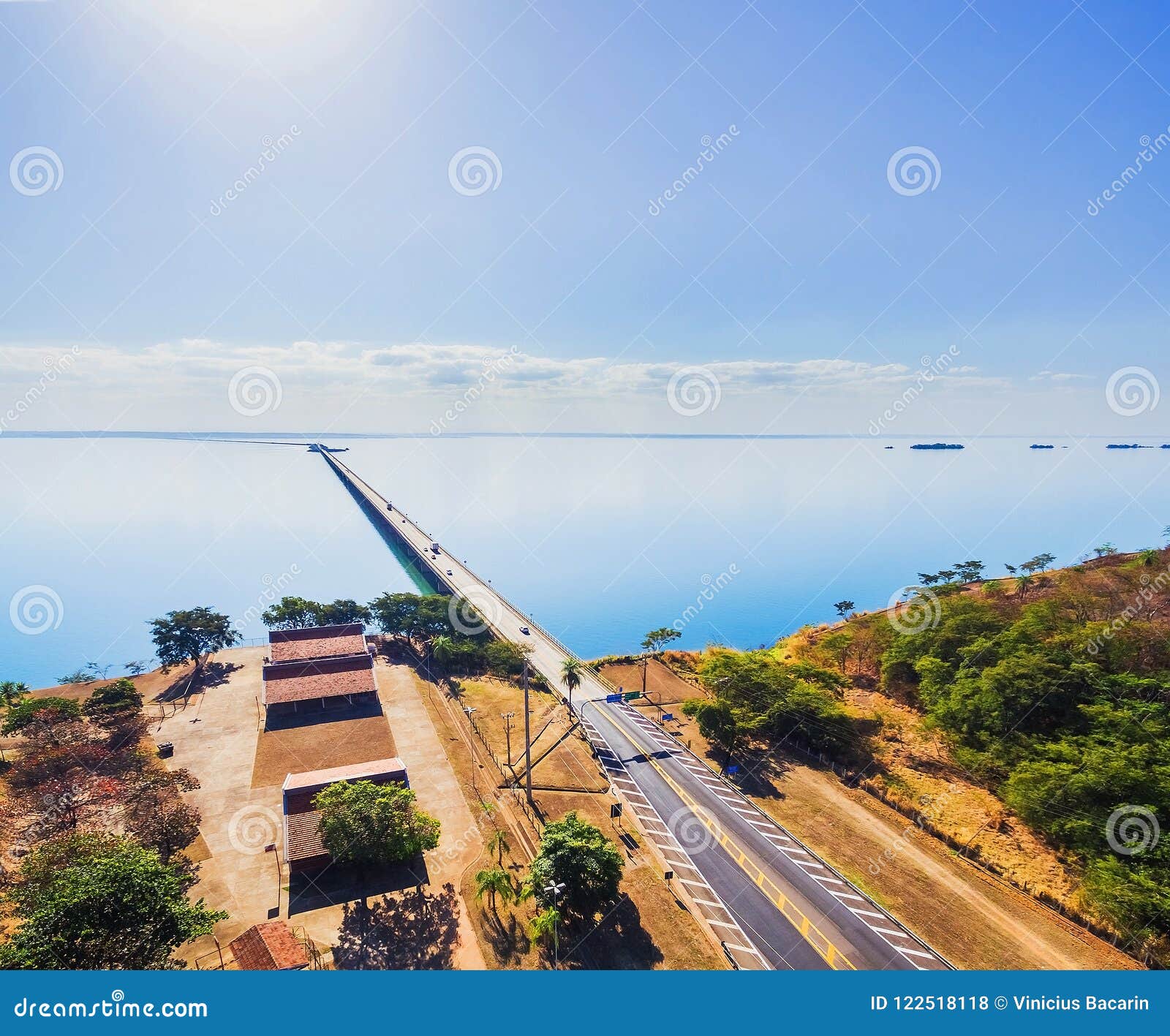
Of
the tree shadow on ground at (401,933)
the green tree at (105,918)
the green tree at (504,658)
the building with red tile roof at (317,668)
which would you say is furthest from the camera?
the green tree at (504,658)

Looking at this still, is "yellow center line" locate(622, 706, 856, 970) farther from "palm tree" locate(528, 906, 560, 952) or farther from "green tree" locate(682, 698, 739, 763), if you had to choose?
"palm tree" locate(528, 906, 560, 952)

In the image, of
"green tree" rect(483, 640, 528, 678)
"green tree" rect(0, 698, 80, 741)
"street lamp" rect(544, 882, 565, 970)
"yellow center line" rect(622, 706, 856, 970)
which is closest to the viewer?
"street lamp" rect(544, 882, 565, 970)

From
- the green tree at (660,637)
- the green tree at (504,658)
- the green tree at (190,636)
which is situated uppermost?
the green tree at (190,636)

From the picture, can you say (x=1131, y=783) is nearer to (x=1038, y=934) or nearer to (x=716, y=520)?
(x=1038, y=934)

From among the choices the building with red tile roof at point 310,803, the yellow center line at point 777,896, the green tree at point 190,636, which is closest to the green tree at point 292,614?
the green tree at point 190,636

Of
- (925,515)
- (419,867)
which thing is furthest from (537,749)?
(925,515)

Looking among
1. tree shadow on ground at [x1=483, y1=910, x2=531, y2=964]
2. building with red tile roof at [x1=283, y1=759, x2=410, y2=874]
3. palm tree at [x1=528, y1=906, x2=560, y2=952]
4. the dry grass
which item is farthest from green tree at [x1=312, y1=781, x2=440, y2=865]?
the dry grass

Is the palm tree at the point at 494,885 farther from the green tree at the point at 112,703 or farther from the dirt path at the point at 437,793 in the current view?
the green tree at the point at 112,703
